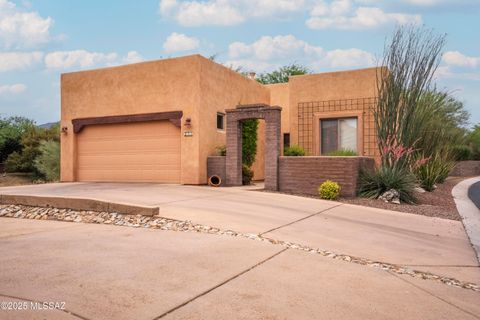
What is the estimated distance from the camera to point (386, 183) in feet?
36.8

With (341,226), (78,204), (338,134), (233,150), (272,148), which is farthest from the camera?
(338,134)

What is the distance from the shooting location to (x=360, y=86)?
51.1ft

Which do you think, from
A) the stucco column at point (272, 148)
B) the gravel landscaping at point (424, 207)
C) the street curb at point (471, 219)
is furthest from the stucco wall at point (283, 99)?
the street curb at point (471, 219)

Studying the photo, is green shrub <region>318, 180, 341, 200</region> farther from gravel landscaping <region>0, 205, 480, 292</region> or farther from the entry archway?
gravel landscaping <region>0, 205, 480, 292</region>

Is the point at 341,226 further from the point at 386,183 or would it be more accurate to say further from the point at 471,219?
the point at 386,183

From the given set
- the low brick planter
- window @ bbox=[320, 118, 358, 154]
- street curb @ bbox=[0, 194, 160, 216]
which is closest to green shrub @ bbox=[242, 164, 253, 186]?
the low brick planter

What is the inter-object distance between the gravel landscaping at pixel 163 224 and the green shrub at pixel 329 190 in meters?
5.28

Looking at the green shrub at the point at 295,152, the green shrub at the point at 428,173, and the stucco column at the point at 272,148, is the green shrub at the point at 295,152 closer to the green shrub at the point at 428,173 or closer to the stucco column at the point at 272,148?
the stucco column at the point at 272,148

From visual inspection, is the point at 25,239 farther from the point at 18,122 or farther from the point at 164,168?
the point at 18,122

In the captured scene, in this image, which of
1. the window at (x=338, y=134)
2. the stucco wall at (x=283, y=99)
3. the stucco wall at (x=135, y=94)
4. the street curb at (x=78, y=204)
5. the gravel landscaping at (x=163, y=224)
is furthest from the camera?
the stucco wall at (x=283, y=99)

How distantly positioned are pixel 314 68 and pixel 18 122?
29.7m

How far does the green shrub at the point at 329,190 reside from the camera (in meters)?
10.8

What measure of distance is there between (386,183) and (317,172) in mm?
1992

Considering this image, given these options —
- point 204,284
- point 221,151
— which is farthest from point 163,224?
point 221,151
